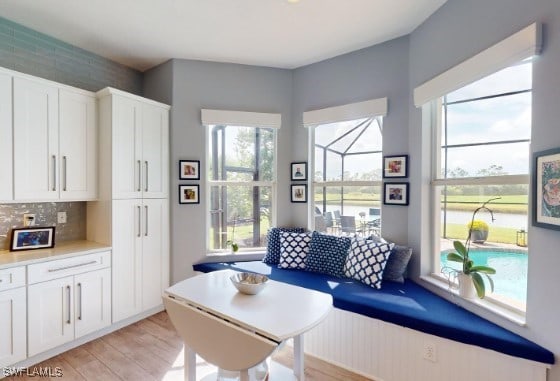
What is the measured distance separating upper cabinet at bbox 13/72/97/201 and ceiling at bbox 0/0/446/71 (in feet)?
1.93

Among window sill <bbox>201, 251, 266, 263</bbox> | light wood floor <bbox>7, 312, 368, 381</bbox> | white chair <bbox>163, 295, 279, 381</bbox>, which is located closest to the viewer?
white chair <bbox>163, 295, 279, 381</bbox>

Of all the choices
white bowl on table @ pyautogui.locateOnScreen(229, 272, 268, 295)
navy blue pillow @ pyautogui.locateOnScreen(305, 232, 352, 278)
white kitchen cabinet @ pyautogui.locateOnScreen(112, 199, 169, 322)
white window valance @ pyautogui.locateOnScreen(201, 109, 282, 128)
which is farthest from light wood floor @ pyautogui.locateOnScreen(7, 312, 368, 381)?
white window valance @ pyautogui.locateOnScreen(201, 109, 282, 128)

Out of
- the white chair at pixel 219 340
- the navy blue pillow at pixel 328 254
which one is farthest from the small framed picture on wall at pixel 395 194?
the white chair at pixel 219 340

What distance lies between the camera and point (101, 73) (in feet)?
9.79

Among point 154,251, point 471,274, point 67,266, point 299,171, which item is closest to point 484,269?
point 471,274

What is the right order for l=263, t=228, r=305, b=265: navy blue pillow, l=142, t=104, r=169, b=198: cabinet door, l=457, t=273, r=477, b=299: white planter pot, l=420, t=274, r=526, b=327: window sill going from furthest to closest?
l=263, t=228, r=305, b=265: navy blue pillow
l=142, t=104, r=169, b=198: cabinet door
l=457, t=273, r=477, b=299: white planter pot
l=420, t=274, r=526, b=327: window sill

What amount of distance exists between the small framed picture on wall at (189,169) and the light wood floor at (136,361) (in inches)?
60.0

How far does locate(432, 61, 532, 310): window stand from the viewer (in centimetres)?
167

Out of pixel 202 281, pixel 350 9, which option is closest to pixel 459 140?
pixel 350 9

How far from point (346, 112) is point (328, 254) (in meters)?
1.43

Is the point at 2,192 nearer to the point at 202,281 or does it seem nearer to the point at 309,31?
the point at 202,281

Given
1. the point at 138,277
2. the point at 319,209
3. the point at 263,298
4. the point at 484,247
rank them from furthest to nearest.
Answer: the point at 319,209
the point at 138,277
the point at 484,247
the point at 263,298

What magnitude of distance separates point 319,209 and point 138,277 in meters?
1.99

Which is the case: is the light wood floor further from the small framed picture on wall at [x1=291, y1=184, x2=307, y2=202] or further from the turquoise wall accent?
the turquoise wall accent
